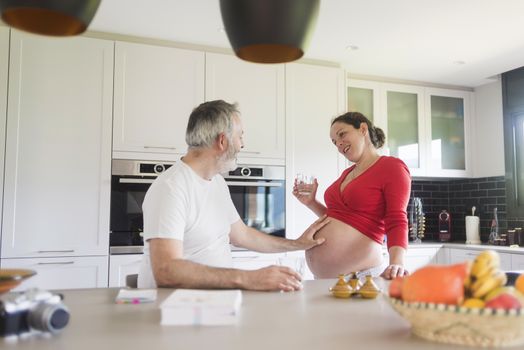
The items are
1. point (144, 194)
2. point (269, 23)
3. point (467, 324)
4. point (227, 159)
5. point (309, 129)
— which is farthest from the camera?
point (309, 129)

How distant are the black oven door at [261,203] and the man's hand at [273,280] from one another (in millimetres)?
1982

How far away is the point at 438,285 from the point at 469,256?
3352 mm

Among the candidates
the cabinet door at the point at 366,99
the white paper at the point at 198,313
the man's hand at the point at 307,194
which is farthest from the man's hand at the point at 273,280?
the cabinet door at the point at 366,99

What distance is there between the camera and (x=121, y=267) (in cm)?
300

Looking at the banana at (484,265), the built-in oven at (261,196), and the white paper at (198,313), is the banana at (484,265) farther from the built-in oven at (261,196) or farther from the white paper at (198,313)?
the built-in oven at (261,196)

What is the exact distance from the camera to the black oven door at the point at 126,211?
3.03 metres

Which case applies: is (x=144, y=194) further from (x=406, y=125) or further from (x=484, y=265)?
(x=484, y=265)

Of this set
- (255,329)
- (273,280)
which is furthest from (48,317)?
(273,280)

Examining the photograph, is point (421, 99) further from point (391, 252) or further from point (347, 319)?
point (347, 319)

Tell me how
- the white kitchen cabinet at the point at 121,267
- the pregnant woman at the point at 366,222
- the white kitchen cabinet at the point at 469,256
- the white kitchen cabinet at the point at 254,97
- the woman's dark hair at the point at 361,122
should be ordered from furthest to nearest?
the white kitchen cabinet at the point at 469,256 < the white kitchen cabinet at the point at 254,97 < the white kitchen cabinet at the point at 121,267 < the woman's dark hair at the point at 361,122 < the pregnant woman at the point at 366,222

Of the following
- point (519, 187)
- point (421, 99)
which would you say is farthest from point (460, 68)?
point (519, 187)

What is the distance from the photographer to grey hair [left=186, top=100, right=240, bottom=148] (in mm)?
1741

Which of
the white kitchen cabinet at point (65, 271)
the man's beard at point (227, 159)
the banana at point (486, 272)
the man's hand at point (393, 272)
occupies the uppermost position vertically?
the man's beard at point (227, 159)

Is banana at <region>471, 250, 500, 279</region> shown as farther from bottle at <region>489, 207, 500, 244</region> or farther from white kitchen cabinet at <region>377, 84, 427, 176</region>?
bottle at <region>489, 207, 500, 244</region>
